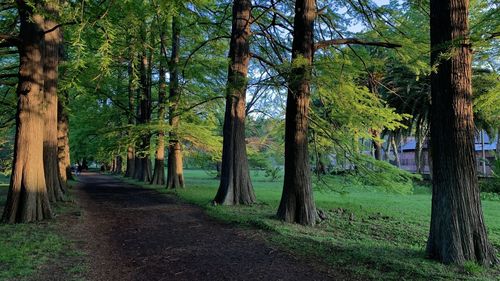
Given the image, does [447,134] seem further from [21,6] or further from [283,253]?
[21,6]

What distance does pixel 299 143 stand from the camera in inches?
379

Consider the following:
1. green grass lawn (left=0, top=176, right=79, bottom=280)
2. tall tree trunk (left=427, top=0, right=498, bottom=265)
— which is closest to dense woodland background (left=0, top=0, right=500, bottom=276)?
tall tree trunk (left=427, top=0, right=498, bottom=265)

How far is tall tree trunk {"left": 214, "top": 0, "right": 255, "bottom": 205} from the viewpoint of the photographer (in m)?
13.1

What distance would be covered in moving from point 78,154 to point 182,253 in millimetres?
40724

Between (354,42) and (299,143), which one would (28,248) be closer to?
(299,143)

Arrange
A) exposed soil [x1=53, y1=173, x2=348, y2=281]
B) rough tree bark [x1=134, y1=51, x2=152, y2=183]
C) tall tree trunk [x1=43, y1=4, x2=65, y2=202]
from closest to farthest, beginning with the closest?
exposed soil [x1=53, y1=173, x2=348, y2=281]
tall tree trunk [x1=43, y1=4, x2=65, y2=202]
rough tree bark [x1=134, y1=51, x2=152, y2=183]

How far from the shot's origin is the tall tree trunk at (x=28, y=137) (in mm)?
9320

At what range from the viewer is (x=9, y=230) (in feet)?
26.3

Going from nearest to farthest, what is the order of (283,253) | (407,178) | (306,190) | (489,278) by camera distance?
(489,278) < (283,253) < (306,190) < (407,178)

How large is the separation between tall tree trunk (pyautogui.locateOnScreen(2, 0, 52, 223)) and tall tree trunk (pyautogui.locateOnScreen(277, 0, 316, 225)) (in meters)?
6.12

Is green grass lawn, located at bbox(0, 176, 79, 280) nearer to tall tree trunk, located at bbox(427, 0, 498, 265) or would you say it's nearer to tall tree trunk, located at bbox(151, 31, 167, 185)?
tall tree trunk, located at bbox(427, 0, 498, 265)

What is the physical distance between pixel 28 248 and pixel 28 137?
3789 mm

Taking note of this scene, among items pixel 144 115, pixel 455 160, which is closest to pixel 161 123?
pixel 144 115

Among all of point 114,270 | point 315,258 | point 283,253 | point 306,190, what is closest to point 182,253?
point 114,270
